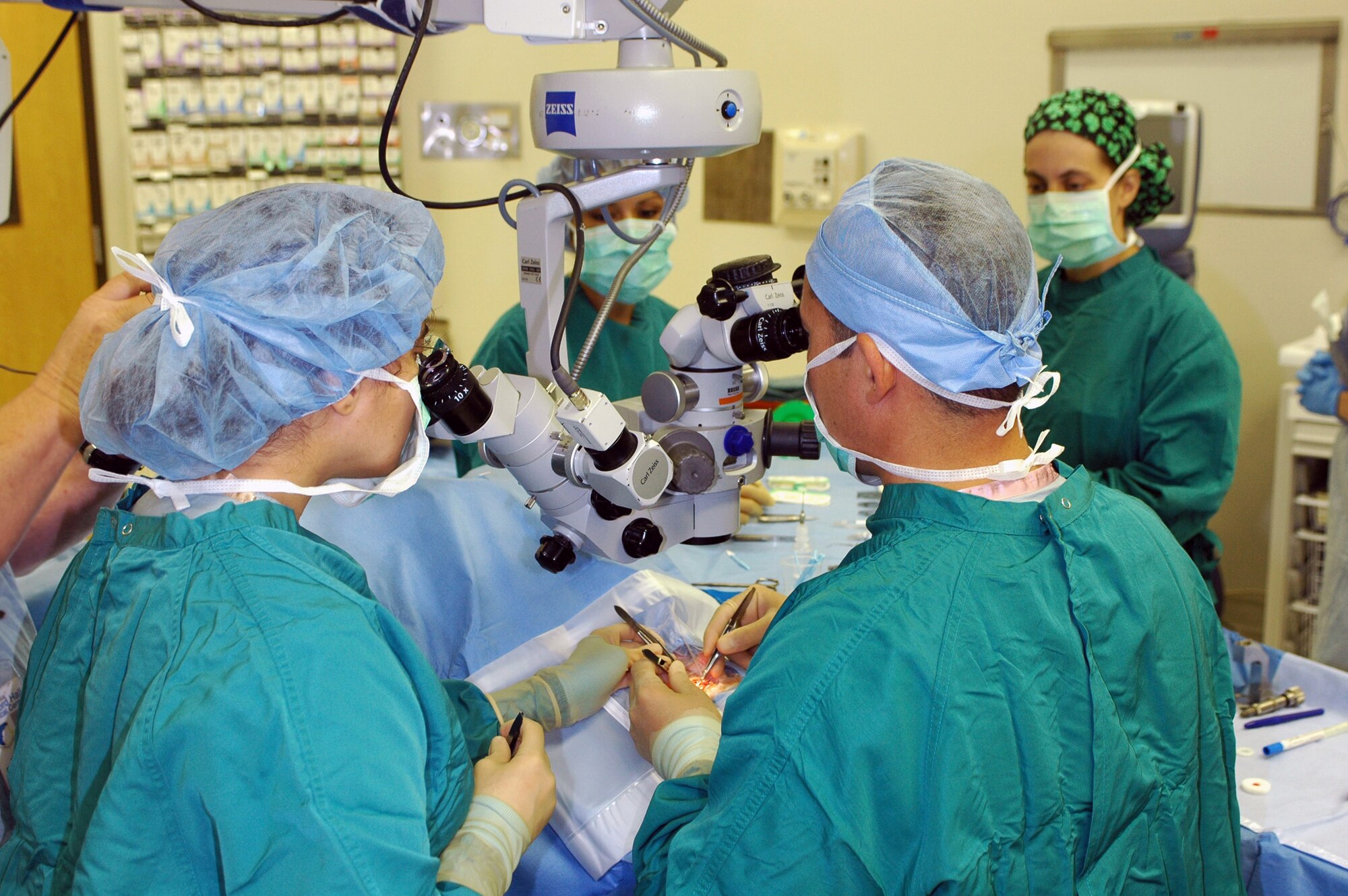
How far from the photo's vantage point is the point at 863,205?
105cm

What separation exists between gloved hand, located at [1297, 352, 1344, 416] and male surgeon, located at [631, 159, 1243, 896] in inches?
61.7

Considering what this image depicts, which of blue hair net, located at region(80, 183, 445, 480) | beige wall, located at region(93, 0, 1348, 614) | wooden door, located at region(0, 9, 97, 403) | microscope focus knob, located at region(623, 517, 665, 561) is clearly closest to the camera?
blue hair net, located at region(80, 183, 445, 480)

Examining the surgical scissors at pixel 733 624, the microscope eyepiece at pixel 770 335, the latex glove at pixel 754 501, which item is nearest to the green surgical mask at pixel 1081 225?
the latex glove at pixel 754 501

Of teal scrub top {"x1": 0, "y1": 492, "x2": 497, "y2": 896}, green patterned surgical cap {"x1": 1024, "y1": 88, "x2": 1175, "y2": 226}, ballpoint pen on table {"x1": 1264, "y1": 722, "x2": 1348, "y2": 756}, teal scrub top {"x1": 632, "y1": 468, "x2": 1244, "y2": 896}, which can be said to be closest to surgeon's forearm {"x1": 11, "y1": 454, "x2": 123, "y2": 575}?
teal scrub top {"x1": 0, "y1": 492, "x2": 497, "y2": 896}

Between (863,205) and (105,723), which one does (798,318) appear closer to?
(863,205)

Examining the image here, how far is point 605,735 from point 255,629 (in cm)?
60

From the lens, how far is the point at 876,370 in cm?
106

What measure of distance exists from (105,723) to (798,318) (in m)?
0.78

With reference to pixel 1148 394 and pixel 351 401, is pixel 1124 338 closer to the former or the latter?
pixel 1148 394

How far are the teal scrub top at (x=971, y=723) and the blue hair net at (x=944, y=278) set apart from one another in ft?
0.44

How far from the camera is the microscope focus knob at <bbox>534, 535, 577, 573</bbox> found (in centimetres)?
134

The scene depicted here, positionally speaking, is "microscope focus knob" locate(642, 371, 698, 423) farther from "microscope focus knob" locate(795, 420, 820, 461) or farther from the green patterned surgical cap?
the green patterned surgical cap

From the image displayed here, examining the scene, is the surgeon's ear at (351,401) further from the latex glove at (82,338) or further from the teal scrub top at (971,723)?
the teal scrub top at (971,723)

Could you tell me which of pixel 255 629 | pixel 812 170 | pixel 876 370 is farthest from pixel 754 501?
pixel 812 170
